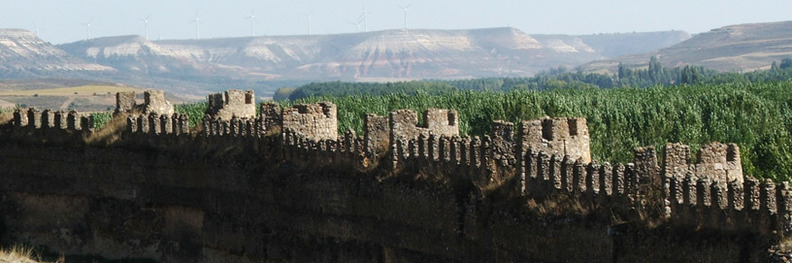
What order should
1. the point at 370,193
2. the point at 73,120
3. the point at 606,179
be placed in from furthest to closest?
the point at 73,120
the point at 370,193
the point at 606,179

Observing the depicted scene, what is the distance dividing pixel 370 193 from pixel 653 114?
116 feet

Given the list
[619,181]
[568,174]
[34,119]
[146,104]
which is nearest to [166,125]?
[146,104]

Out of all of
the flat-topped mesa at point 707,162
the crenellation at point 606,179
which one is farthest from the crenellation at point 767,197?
the crenellation at point 606,179

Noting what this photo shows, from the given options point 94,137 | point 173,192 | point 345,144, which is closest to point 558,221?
point 345,144

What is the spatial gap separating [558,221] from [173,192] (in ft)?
62.4

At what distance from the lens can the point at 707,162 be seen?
29453 millimetres

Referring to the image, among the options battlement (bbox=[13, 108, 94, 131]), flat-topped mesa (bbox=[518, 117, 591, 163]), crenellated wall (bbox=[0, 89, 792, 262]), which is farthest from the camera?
battlement (bbox=[13, 108, 94, 131])

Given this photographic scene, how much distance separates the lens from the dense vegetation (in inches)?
2293

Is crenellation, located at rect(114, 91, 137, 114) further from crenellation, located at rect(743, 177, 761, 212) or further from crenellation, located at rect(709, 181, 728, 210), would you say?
crenellation, located at rect(743, 177, 761, 212)

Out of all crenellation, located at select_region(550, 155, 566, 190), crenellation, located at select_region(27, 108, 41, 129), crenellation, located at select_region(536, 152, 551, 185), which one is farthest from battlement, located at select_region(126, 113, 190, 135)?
crenellation, located at select_region(550, 155, 566, 190)

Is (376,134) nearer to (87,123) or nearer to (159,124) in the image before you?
(159,124)

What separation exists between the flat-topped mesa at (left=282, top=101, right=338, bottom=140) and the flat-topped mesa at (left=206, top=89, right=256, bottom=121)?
5.56 m

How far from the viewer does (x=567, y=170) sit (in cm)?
3044

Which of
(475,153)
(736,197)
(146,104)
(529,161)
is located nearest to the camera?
(736,197)
